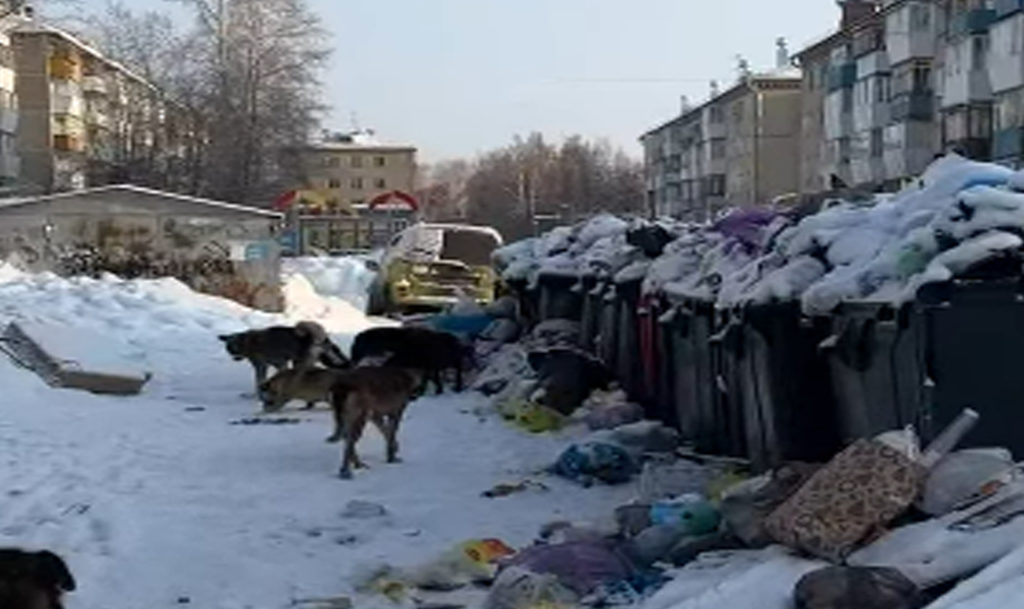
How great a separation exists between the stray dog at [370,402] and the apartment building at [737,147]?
6046 cm

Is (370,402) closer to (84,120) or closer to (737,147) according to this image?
(84,120)

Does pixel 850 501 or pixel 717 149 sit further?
pixel 717 149

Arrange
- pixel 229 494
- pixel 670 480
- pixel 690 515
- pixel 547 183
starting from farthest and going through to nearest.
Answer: pixel 547 183 < pixel 229 494 < pixel 670 480 < pixel 690 515

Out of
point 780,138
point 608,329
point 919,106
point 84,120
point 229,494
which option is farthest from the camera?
point 780,138

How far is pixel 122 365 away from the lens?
681 inches

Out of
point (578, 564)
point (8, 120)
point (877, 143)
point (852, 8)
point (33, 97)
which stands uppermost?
point (852, 8)

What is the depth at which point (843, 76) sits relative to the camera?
67.9 m

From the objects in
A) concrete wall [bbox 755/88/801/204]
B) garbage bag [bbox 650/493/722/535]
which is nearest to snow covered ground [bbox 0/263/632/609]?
garbage bag [bbox 650/493/722/535]

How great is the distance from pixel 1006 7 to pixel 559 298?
3298 cm

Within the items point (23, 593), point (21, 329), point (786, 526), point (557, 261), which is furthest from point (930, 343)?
point (21, 329)

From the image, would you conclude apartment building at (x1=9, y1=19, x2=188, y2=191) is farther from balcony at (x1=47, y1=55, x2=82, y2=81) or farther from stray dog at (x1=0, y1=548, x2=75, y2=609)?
stray dog at (x1=0, y1=548, x2=75, y2=609)

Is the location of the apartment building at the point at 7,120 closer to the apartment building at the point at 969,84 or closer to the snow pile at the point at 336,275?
the snow pile at the point at 336,275

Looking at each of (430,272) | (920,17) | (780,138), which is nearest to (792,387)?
(430,272)

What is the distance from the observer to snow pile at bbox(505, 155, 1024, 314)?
7.59 metres
